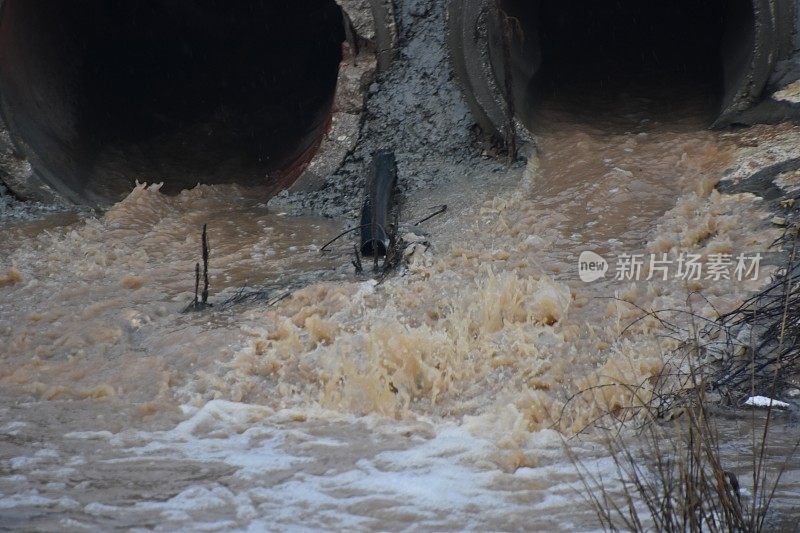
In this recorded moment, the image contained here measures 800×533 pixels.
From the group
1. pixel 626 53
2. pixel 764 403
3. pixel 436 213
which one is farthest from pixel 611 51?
pixel 764 403

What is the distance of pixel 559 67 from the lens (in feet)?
25.5

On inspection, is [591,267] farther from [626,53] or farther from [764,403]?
[626,53]

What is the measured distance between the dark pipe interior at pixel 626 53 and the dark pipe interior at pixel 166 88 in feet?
5.95

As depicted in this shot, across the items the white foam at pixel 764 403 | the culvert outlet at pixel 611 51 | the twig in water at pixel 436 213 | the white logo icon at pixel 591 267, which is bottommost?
the white foam at pixel 764 403

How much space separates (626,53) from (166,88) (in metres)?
4.35

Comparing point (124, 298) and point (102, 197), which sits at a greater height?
point (102, 197)

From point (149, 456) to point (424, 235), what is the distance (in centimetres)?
263

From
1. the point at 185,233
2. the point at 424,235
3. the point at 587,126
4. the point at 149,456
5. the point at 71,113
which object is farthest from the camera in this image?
the point at 71,113

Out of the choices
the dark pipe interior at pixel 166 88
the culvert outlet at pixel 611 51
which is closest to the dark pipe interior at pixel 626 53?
the culvert outlet at pixel 611 51

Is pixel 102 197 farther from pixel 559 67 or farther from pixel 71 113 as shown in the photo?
pixel 559 67

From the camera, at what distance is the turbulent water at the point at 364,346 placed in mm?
3184

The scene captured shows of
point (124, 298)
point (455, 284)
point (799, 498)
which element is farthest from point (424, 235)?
point (799, 498)

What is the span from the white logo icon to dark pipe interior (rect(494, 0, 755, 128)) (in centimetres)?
188

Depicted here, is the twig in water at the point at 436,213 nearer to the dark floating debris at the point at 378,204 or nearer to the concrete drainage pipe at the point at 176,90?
the dark floating debris at the point at 378,204
